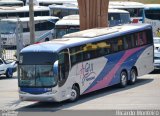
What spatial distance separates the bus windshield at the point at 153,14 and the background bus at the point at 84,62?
25.6m

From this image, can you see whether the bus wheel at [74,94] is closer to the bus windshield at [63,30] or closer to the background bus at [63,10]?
the bus windshield at [63,30]

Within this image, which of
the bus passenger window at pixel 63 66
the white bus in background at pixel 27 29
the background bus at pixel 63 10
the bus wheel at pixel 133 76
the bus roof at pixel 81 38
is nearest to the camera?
the bus passenger window at pixel 63 66

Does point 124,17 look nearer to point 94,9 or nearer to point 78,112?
point 94,9

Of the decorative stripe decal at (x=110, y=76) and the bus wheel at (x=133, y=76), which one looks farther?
the bus wheel at (x=133, y=76)

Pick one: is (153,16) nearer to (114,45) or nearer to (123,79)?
(123,79)

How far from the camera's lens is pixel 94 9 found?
3372 cm

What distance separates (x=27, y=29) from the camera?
54469 millimetres

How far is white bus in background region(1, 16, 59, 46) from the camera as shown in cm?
5241

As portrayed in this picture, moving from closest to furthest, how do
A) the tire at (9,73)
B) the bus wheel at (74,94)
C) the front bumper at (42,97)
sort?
the front bumper at (42,97) → the bus wheel at (74,94) → the tire at (9,73)

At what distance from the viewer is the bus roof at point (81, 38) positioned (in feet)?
80.2

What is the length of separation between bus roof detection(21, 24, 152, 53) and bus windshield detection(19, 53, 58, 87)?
0.28 m

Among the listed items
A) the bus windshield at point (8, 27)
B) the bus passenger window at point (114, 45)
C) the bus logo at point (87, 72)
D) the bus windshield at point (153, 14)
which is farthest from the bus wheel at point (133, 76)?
the bus windshield at point (153, 14)

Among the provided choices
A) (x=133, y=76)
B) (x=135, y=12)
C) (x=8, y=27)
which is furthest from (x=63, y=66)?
(x=135, y=12)

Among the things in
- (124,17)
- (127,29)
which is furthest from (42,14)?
(127,29)
